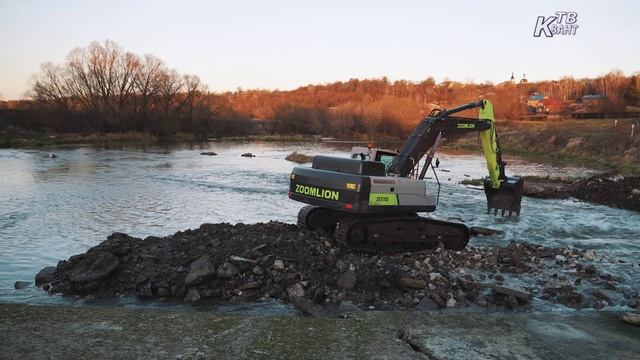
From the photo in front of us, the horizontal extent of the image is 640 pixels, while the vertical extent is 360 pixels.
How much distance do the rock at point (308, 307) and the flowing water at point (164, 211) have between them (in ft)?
12.7

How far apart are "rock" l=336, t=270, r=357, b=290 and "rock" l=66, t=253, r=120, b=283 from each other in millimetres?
3805

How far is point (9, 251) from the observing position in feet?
34.0

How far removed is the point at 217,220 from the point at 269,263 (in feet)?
20.8

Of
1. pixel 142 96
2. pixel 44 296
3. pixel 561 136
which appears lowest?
pixel 44 296

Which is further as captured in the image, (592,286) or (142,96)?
(142,96)

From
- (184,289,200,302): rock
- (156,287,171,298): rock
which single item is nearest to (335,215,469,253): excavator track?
(184,289,200,302): rock

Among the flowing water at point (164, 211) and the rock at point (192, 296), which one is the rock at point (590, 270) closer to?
the flowing water at point (164, 211)

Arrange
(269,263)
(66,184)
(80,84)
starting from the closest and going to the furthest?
(269,263)
(66,184)
(80,84)

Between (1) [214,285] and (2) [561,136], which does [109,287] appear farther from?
(2) [561,136]

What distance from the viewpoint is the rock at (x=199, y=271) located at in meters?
7.77

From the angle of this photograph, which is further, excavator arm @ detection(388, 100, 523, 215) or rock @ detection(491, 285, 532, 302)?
excavator arm @ detection(388, 100, 523, 215)

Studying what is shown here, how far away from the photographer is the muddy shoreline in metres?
7.58

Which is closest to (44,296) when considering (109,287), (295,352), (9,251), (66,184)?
(109,287)

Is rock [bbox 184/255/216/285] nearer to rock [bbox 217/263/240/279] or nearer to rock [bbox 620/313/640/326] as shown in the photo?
rock [bbox 217/263/240/279]
